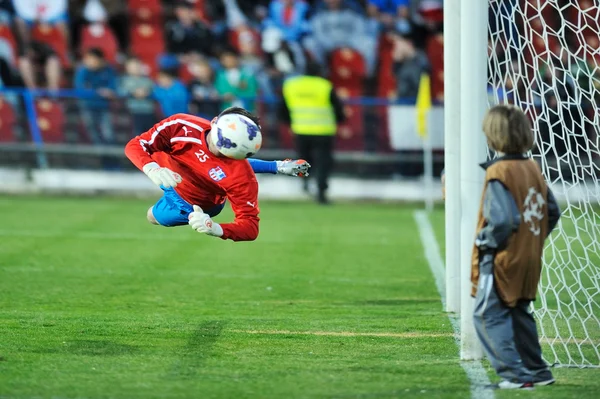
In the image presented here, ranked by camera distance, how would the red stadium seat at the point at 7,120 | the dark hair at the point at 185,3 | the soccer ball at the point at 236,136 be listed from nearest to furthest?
1. the soccer ball at the point at 236,136
2. the red stadium seat at the point at 7,120
3. the dark hair at the point at 185,3

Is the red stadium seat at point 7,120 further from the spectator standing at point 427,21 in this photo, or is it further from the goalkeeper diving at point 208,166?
the goalkeeper diving at point 208,166

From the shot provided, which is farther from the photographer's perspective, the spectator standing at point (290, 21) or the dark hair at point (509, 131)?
the spectator standing at point (290, 21)

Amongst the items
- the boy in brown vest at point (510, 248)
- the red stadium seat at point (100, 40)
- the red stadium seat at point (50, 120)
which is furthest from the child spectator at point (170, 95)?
the boy in brown vest at point (510, 248)

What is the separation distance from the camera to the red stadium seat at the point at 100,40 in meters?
20.8

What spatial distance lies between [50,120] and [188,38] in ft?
9.72

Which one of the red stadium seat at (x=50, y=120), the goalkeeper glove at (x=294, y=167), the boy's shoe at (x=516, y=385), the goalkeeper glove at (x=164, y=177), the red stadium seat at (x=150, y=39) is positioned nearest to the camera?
the boy's shoe at (x=516, y=385)

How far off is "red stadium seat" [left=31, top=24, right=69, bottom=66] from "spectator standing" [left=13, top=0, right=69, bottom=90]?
0.07 feet

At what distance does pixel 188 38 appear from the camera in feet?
67.9

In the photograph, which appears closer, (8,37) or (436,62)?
(436,62)

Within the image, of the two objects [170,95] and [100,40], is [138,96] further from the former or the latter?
[100,40]

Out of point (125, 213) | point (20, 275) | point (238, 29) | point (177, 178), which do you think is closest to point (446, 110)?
point (177, 178)

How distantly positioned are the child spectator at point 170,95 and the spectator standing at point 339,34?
8.77 ft

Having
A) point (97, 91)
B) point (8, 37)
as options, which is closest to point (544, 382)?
point (97, 91)

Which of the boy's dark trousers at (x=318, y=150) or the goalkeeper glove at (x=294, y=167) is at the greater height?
the goalkeeper glove at (x=294, y=167)
